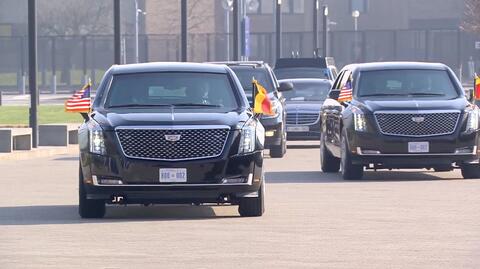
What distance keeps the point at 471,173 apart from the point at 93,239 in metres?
9.35

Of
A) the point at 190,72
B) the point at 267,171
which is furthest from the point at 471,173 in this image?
the point at 190,72

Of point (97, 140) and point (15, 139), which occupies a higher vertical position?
point (97, 140)

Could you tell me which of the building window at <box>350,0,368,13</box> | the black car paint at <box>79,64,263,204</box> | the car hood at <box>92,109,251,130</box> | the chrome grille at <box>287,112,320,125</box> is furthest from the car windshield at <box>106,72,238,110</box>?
the building window at <box>350,0,368,13</box>

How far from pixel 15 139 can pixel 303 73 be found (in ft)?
42.3

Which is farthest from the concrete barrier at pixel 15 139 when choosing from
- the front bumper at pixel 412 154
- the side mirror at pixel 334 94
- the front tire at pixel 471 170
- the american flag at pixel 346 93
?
the front tire at pixel 471 170

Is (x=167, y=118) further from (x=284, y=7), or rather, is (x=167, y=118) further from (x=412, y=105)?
(x=284, y=7)

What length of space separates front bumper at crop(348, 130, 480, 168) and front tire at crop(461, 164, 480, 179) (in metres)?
0.16

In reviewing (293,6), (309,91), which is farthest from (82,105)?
(293,6)

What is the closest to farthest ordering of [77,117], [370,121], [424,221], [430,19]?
[424,221] → [370,121] → [77,117] → [430,19]

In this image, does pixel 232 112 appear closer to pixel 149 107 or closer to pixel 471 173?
pixel 149 107

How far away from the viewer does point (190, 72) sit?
16953 millimetres

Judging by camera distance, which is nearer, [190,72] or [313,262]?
[313,262]

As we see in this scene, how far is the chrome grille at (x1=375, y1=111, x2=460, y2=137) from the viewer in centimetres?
2127

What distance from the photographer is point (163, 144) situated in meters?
15.4
